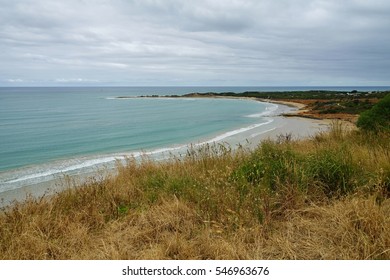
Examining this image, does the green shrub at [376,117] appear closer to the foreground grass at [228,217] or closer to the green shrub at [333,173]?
the foreground grass at [228,217]

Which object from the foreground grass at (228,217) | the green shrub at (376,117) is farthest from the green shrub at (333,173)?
the green shrub at (376,117)

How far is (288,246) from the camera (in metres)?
3.47

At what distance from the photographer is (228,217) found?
3961 millimetres

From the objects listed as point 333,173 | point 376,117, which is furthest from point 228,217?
point 376,117

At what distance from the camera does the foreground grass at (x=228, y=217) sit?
346 centimetres

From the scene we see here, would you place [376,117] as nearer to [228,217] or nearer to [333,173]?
[333,173]

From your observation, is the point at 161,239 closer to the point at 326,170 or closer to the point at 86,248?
the point at 86,248

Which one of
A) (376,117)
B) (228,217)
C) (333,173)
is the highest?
(376,117)

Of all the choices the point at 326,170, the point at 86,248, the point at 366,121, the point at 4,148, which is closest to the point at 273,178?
A: the point at 326,170

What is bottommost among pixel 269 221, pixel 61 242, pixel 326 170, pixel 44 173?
pixel 44 173

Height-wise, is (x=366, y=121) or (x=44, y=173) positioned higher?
(x=366, y=121)
